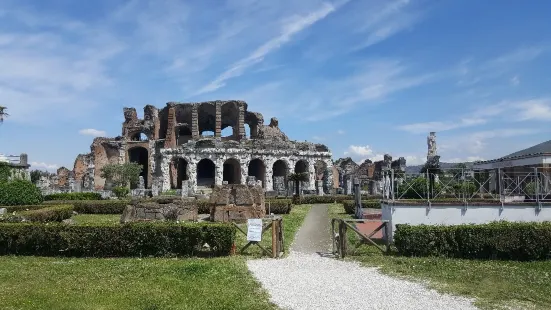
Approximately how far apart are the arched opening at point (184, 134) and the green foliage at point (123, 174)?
11.1 meters

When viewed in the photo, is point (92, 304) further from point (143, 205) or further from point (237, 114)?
point (237, 114)

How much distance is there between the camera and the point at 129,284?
30.4 ft

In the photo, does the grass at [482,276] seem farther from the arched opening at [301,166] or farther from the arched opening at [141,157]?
the arched opening at [141,157]

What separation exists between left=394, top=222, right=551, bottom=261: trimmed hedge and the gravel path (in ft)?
6.05

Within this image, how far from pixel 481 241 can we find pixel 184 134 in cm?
5128

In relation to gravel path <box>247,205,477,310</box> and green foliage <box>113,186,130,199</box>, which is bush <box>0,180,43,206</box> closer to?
green foliage <box>113,186,130,199</box>

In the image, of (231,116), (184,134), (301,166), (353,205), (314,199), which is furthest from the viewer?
(184,134)

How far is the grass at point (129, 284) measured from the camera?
788 centimetres

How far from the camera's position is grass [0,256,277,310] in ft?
25.8

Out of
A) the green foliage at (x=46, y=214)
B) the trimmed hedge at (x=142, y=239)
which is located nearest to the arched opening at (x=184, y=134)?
the green foliage at (x=46, y=214)

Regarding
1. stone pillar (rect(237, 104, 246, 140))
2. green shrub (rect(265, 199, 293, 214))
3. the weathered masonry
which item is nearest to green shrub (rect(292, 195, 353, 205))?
the weathered masonry

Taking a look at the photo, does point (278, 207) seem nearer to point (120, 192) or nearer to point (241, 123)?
point (120, 192)

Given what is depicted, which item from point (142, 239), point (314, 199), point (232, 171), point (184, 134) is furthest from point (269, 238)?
point (184, 134)

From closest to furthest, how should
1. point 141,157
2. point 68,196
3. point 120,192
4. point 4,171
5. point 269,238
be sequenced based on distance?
point 269,238
point 68,196
point 120,192
point 4,171
point 141,157
